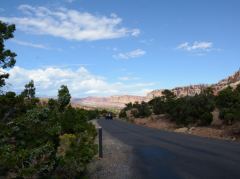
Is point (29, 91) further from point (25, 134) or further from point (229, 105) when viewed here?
point (229, 105)

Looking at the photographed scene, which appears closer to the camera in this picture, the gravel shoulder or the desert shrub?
the desert shrub

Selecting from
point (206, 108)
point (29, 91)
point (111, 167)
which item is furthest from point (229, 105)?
point (29, 91)

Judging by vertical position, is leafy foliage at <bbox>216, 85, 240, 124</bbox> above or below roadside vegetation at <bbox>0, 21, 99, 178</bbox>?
above

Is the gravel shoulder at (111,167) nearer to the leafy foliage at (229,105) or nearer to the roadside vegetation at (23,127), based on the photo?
the roadside vegetation at (23,127)

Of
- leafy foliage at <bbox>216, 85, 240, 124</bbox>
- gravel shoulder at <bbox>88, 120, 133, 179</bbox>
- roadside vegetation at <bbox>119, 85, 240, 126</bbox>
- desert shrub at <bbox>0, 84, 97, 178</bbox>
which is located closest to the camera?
desert shrub at <bbox>0, 84, 97, 178</bbox>

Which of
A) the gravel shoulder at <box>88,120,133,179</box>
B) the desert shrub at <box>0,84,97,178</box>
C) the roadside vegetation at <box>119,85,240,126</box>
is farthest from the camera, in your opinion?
the roadside vegetation at <box>119,85,240,126</box>

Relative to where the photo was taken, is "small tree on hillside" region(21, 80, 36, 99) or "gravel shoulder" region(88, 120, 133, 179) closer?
"small tree on hillside" region(21, 80, 36, 99)

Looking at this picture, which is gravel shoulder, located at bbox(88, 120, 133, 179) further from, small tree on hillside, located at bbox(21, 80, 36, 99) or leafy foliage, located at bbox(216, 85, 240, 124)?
leafy foliage, located at bbox(216, 85, 240, 124)

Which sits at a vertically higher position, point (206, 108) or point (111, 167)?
point (206, 108)

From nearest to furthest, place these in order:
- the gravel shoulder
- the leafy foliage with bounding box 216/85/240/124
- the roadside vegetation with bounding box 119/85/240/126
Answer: the gravel shoulder, the leafy foliage with bounding box 216/85/240/124, the roadside vegetation with bounding box 119/85/240/126

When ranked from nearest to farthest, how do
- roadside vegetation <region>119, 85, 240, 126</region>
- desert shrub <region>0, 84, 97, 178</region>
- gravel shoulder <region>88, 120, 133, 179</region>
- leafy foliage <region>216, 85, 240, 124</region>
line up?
desert shrub <region>0, 84, 97, 178</region> → gravel shoulder <region>88, 120, 133, 179</region> → leafy foliage <region>216, 85, 240, 124</region> → roadside vegetation <region>119, 85, 240, 126</region>

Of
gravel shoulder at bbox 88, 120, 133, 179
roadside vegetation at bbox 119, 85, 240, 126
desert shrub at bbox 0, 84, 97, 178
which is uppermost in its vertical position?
roadside vegetation at bbox 119, 85, 240, 126

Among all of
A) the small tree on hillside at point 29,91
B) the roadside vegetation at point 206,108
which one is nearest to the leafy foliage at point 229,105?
the roadside vegetation at point 206,108

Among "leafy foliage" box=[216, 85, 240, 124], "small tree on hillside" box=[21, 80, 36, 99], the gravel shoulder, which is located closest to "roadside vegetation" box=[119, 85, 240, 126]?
"leafy foliage" box=[216, 85, 240, 124]
